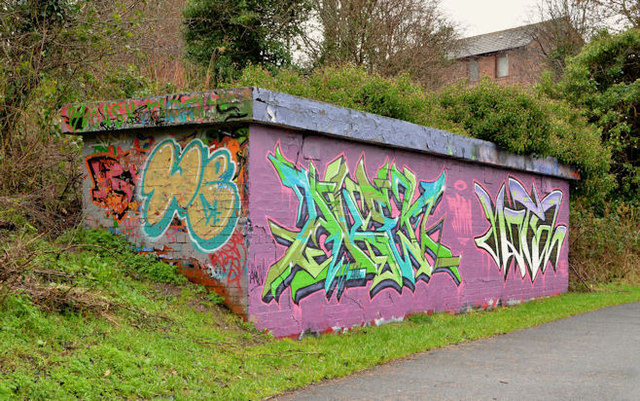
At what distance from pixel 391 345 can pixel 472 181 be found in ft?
15.5

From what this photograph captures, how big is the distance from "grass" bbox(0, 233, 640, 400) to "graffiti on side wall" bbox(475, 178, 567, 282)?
11.6 ft

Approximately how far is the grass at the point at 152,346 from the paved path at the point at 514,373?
321mm

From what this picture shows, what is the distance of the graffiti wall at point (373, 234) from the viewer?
811 centimetres

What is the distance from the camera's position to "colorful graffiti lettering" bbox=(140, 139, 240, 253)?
315 inches

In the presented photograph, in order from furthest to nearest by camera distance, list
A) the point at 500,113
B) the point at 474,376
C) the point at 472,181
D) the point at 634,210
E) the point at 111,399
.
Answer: the point at 634,210
the point at 500,113
the point at 472,181
the point at 474,376
the point at 111,399

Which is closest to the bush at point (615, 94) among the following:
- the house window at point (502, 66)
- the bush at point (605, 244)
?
the bush at point (605, 244)

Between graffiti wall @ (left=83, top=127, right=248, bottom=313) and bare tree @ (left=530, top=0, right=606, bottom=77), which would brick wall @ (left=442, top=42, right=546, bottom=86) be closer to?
bare tree @ (left=530, top=0, right=606, bottom=77)

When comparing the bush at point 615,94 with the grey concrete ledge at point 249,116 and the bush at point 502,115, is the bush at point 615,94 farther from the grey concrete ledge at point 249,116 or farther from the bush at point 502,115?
the grey concrete ledge at point 249,116

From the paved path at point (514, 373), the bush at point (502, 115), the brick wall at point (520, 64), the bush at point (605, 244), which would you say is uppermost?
the brick wall at point (520, 64)

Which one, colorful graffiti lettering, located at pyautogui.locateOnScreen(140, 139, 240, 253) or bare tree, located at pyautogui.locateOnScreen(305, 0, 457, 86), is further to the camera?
bare tree, located at pyautogui.locateOnScreen(305, 0, 457, 86)

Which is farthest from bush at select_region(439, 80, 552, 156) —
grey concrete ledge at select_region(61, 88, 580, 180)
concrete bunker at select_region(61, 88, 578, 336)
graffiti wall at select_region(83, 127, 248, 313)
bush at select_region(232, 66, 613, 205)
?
graffiti wall at select_region(83, 127, 248, 313)

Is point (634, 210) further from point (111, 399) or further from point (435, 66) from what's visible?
point (111, 399)

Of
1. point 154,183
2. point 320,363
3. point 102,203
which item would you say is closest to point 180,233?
point 154,183

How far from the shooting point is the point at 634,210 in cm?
1923
